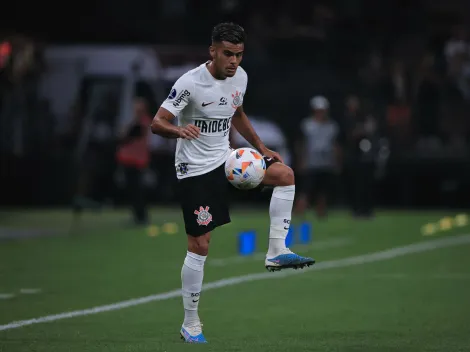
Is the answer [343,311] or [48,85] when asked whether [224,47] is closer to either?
[343,311]

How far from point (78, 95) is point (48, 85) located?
3.00 ft

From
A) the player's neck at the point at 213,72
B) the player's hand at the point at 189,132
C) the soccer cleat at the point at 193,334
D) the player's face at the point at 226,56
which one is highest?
the player's face at the point at 226,56

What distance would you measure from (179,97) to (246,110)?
21.1 m

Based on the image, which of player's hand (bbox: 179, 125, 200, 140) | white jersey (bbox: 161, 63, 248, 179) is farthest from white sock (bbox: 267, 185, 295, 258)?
player's hand (bbox: 179, 125, 200, 140)

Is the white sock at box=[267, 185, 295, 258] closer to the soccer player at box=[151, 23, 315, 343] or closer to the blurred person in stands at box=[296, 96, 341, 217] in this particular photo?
the soccer player at box=[151, 23, 315, 343]

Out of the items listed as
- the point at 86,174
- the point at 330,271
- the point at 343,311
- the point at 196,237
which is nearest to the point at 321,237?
the point at 330,271

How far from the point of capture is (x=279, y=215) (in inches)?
412

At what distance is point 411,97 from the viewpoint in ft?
96.5

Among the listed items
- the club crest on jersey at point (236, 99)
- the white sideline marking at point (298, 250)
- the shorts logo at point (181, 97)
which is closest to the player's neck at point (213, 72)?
the club crest on jersey at point (236, 99)

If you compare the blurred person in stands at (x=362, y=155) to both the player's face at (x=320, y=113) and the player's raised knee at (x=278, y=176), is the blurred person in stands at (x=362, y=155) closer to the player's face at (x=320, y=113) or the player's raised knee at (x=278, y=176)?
the player's face at (x=320, y=113)

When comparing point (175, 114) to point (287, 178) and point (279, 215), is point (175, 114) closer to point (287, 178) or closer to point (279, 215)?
point (287, 178)

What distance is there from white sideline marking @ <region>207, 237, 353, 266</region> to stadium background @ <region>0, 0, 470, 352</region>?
0.04m

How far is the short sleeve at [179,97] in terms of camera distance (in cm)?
995

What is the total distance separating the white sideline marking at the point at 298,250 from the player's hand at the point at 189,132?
266 inches
